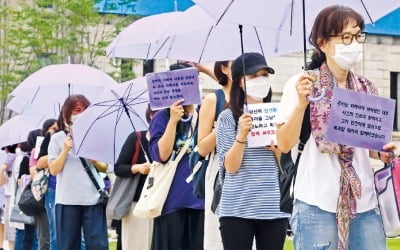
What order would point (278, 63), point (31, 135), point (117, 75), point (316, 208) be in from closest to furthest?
point (316, 208), point (31, 135), point (117, 75), point (278, 63)

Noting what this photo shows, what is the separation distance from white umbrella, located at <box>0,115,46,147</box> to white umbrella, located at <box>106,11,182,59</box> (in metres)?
4.36

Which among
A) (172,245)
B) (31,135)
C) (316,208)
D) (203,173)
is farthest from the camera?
(31,135)

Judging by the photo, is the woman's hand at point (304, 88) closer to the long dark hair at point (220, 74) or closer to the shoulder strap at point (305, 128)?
the shoulder strap at point (305, 128)

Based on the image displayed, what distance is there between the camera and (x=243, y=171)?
710 cm

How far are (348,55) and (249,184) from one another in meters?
1.84

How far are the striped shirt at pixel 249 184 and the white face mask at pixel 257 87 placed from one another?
197 mm

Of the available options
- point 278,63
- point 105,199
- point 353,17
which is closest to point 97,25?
point 278,63

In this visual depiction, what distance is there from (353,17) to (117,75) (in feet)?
100

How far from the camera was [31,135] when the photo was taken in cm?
1462

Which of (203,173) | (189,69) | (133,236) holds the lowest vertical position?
(133,236)

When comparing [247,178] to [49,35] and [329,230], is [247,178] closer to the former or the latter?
[329,230]

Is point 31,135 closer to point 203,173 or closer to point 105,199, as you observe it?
point 105,199

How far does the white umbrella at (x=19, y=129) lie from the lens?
52.6 ft

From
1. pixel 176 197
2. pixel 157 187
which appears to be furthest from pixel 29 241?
pixel 176 197
